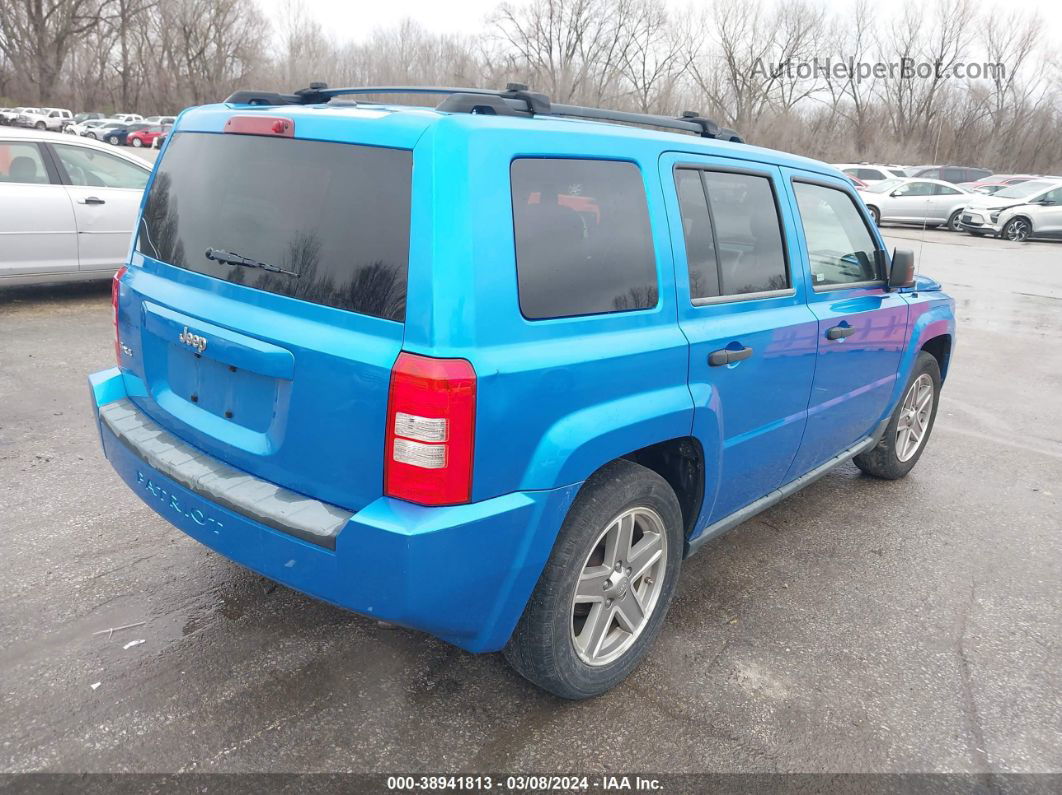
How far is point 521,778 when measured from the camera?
2.37 metres

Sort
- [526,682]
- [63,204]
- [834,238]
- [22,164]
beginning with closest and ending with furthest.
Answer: [526,682] < [834,238] < [22,164] < [63,204]

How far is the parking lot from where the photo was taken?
2469mm

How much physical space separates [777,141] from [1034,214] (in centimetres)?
3655

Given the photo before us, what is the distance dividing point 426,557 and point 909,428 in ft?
12.7

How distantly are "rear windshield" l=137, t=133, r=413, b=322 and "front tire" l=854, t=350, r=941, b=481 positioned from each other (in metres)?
3.50

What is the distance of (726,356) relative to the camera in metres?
2.87

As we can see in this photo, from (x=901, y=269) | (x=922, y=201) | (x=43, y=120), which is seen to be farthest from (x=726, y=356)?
(x=43, y=120)

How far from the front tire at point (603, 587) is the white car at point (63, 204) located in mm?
6418

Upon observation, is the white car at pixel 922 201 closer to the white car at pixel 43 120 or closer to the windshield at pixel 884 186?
the windshield at pixel 884 186

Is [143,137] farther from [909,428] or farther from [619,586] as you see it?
[619,586]

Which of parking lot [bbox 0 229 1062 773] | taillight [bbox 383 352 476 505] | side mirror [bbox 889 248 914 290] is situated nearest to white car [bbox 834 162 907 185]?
parking lot [bbox 0 229 1062 773]

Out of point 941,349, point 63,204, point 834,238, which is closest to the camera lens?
point 834,238

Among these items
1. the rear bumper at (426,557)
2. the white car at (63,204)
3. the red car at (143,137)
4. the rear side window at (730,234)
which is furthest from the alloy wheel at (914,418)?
the red car at (143,137)

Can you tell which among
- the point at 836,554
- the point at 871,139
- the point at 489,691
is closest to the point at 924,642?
the point at 836,554
